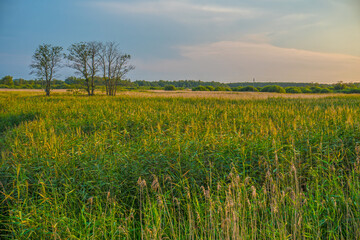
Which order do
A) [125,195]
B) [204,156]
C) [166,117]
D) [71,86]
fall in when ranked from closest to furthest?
[125,195] < [204,156] < [166,117] < [71,86]

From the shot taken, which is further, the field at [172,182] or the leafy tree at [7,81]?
the leafy tree at [7,81]

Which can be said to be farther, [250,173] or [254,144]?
[254,144]

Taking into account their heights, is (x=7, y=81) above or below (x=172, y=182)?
above

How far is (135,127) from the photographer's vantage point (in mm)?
8914

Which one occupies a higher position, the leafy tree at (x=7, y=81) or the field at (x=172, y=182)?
the leafy tree at (x=7, y=81)

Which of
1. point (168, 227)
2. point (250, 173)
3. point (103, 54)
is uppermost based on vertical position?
point (103, 54)

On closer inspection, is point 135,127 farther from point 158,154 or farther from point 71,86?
point 71,86

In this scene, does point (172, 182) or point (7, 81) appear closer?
point (172, 182)

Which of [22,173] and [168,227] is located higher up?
[22,173]

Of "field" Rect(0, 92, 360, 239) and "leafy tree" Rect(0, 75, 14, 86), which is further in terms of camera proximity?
"leafy tree" Rect(0, 75, 14, 86)

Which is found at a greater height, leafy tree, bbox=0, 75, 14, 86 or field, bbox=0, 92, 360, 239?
leafy tree, bbox=0, 75, 14, 86

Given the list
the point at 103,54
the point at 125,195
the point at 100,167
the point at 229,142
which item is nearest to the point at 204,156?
the point at 229,142

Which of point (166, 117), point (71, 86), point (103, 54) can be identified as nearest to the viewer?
point (166, 117)

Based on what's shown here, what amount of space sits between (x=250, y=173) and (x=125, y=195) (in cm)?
227
